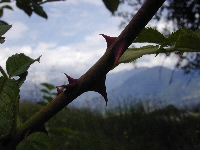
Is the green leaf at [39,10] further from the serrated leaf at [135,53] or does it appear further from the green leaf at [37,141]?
the serrated leaf at [135,53]

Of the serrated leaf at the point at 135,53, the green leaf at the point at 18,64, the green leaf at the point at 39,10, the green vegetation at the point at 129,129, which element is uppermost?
the serrated leaf at the point at 135,53

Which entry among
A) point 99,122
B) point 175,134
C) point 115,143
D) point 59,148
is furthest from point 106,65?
point 99,122

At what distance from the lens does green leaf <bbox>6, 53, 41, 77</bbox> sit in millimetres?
505

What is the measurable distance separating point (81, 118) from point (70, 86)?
7.36 m

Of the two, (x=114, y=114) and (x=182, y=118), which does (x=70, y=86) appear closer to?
→ (x=182, y=118)

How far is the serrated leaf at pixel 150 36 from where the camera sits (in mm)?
408

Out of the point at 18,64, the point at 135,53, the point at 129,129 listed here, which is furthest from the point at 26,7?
the point at 129,129

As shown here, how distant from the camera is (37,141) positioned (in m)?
0.60

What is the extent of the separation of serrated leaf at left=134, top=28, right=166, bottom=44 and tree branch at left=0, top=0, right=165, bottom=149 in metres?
0.07

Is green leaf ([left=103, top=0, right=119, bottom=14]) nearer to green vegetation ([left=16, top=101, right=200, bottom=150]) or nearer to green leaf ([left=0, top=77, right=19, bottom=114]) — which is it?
green leaf ([left=0, top=77, right=19, bottom=114])

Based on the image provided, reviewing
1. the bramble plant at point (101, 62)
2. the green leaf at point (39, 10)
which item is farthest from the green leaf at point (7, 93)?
the green leaf at point (39, 10)

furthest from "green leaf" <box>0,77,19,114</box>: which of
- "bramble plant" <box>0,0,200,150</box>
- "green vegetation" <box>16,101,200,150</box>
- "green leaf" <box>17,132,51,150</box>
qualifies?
"green vegetation" <box>16,101,200,150</box>

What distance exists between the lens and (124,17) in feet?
25.4

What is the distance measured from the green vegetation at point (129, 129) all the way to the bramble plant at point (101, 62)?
4039 millimetres
